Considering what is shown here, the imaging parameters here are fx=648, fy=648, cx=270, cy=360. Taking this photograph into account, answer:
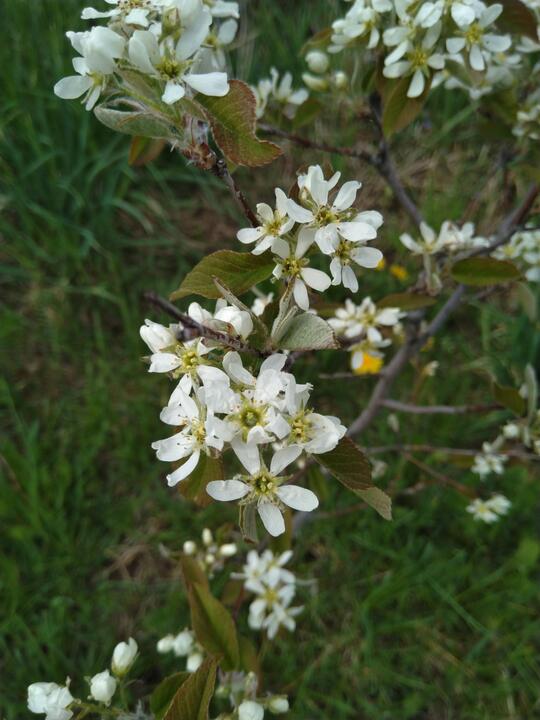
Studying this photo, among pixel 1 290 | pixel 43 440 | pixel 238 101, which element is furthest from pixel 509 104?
pixel 1 290

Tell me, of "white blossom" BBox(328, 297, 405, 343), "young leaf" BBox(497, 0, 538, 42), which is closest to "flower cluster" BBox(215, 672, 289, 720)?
"white blossom" BBox(328, 297, 405, 343)

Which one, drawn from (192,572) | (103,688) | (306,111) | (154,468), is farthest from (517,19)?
(154,468)

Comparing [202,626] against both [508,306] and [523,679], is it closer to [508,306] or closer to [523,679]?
[523,679]

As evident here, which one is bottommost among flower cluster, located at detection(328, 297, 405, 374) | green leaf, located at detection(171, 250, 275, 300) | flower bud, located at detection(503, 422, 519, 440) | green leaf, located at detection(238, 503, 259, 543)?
flower bud, located at detection(503, 422, 519, 440)

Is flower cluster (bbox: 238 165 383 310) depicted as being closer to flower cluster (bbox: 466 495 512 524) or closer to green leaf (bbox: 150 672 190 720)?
green leaf (bbox: 150 672 190 720)

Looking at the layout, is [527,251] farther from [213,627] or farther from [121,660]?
[121,660]

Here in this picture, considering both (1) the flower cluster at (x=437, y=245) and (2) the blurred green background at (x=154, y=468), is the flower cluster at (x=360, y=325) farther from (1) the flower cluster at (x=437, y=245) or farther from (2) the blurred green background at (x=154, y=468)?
(2) the blurred green background at (x=154, y=468)

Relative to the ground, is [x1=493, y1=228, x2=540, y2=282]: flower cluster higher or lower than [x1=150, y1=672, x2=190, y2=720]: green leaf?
higher
